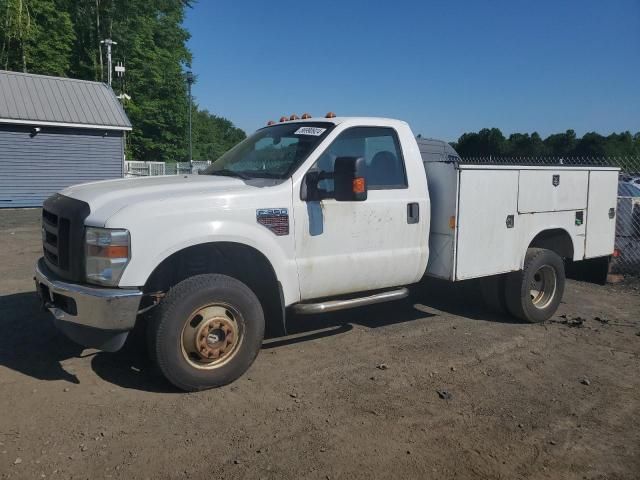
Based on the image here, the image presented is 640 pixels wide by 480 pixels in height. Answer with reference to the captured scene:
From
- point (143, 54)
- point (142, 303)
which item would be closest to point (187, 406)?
point (142, 303)

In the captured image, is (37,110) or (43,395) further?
(37,110)

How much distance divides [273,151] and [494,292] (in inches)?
116

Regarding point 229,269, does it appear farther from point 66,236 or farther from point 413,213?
point 413,213

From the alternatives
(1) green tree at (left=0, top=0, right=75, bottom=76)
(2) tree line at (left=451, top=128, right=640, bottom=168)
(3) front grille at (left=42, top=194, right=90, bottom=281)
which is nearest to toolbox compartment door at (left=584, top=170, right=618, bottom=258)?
(3) front grille at (left=42, top=194, right=90, bottom=281)

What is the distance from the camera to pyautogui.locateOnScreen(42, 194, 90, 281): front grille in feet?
12.8

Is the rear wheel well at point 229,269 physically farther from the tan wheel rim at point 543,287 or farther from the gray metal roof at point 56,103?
the gray metal roof at point 56,103

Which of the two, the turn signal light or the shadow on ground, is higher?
the turn signal light

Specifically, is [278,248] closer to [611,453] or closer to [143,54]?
[611,453]

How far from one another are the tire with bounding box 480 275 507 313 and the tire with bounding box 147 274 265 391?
2962 millimetres

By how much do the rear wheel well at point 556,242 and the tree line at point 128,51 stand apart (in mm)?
30778

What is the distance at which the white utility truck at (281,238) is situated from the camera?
12.8 ft

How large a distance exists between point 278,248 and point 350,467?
70.2 inches

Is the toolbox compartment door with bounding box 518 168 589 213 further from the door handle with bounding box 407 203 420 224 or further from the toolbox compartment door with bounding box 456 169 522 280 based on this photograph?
the door handle with bounding box 407 203 420 224

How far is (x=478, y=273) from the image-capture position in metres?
5.53
